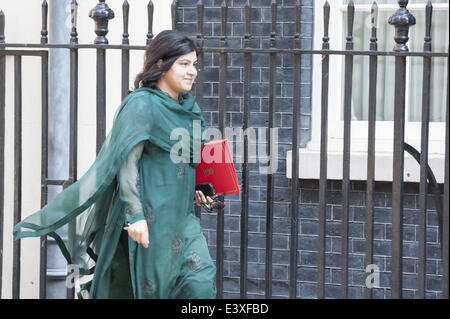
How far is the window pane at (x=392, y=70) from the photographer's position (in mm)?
5941

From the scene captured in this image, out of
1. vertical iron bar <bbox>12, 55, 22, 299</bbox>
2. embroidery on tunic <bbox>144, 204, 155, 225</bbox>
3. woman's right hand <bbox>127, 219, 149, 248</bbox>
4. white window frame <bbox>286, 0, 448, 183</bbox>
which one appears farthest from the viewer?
white window frame <bbox>286, 0, 448, 183</bbox>

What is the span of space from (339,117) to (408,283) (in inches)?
51.3

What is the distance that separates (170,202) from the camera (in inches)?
147

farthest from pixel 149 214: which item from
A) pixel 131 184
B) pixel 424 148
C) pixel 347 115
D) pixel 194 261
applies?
pixel 424 148

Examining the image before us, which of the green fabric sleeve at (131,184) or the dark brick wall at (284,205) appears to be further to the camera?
the dark brick wall at (284,205)

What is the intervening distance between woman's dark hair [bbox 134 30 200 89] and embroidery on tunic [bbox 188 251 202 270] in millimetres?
819

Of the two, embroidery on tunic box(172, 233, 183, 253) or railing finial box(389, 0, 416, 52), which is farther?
railing finial box(389, 0, 416, 52)

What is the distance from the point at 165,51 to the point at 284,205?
8.14 ft

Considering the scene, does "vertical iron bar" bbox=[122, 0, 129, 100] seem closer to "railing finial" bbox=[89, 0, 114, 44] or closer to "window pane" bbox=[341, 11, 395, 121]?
"railing finial" bbox=[89, 0, 114, 44]

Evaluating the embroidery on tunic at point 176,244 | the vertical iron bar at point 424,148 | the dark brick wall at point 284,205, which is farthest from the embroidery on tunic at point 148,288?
the dark brick wall at point 284,205

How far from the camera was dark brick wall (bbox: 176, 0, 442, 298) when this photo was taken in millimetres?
5777

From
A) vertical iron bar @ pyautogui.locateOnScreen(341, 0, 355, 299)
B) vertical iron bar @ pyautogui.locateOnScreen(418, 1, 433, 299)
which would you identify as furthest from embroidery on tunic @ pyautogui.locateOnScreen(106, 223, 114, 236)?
vertical iron bar @ pyautogui.locateOnScreen(418, 1, 433, 299)

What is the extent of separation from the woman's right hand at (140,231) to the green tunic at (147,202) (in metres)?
0.03

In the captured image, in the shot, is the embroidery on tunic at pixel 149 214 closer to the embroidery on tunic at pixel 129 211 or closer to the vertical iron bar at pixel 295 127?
the embroidery on tunic at pixel 129 211
